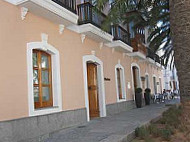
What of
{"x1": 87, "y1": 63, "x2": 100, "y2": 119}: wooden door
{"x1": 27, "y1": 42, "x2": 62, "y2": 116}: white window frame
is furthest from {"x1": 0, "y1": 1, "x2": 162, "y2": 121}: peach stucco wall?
{"x1": 87, "y1": 63, "x2": 100, "y2": 119}: wooden door

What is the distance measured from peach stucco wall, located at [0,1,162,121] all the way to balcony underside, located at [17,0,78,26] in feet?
0.63

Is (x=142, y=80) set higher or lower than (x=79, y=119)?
higher

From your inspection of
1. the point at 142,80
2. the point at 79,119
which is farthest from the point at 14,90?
the point at 142,80

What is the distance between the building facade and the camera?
6.59 m

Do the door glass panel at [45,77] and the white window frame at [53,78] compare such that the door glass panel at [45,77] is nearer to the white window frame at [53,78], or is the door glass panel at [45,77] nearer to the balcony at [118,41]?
the white window frame at [53,78]

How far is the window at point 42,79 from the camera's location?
790cm

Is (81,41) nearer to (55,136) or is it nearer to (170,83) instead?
(55,136)

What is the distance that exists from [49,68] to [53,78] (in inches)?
14.9

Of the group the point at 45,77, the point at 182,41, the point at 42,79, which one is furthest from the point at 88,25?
the point at 182,41

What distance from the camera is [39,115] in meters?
7.37

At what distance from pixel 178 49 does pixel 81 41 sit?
5.01 meters

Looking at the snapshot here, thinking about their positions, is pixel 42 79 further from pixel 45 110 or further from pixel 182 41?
pixel 182 41

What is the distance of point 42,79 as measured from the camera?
8.26 meters

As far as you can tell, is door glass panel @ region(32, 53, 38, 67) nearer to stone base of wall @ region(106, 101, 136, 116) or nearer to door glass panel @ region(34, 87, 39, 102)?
door glass panel @ region(34, 87, 39, 102)
